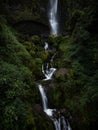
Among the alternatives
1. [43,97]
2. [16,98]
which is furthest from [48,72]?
[16,98]

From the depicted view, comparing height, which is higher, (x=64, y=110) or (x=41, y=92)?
(x=41, y=92)

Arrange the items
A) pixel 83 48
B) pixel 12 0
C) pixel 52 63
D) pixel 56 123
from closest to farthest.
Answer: pixel 56 123
pixel 83 48
pixel 52 63
pixel 12 0

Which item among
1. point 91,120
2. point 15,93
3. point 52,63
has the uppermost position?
point 52,63

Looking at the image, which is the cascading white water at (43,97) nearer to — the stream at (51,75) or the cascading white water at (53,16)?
the stream at (51,75)

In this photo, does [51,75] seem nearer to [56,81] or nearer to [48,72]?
[48,72]

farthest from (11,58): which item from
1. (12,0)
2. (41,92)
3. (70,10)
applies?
(70,10)

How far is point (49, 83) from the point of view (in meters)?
11.3

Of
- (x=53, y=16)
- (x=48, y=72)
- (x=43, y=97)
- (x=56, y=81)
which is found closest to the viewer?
(x=43, y=97)

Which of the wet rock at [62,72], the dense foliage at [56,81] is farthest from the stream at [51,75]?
the wet rock at [62,72]

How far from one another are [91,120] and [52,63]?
17.5 feet

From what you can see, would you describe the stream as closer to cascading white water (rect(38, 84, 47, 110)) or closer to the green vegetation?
cascading white water (rect(38, 84, 47, 110))

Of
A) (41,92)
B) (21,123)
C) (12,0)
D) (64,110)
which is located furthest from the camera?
(12,0)

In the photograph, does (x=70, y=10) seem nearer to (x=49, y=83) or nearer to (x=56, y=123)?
(x=49, y=83)

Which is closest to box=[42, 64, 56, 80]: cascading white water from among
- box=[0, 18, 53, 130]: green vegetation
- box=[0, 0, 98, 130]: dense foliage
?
box=[0, 0, 98, 130]: dense foliage
